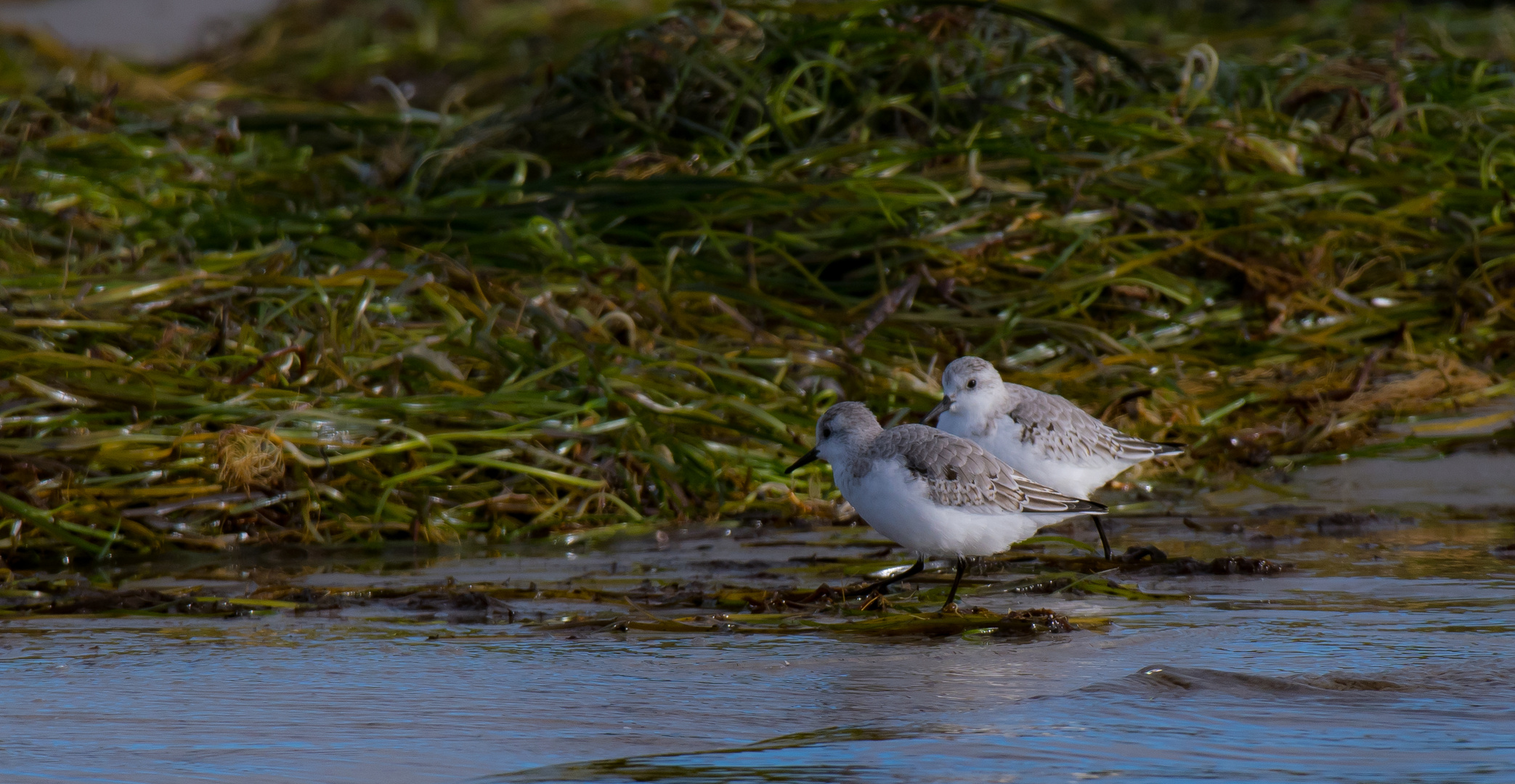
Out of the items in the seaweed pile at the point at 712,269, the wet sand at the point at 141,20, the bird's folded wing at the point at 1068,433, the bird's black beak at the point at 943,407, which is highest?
the wet sand at the point at 141,20

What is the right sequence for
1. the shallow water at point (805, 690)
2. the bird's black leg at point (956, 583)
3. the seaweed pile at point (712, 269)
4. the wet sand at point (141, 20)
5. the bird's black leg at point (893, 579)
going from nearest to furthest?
the shallow water at point (805, 690) < the bird's black leg at point (956, 583) < the bird's black leg at point (893, 579) < the seaweed pile at point (712, 269) < the wet sand at point (141, 20)

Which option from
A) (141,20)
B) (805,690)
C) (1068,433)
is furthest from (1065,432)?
(141,20)

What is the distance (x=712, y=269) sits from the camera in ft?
17.5

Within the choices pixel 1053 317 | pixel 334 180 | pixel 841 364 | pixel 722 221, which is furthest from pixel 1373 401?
pixel 334 180

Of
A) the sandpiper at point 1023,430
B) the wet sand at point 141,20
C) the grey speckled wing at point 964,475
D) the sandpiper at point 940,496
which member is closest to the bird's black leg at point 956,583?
the sandpiper at point 940,496

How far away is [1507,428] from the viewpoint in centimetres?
453

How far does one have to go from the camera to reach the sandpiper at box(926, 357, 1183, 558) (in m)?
3.82

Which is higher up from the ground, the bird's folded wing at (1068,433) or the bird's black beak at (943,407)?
the bird's black beak at (943,407)

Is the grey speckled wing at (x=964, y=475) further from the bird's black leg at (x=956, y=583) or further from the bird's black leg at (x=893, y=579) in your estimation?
the bird's black leg at (x=893, y=579)

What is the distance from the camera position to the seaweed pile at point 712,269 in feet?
13.7

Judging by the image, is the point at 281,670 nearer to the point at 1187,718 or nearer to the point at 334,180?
the point at 1187,718

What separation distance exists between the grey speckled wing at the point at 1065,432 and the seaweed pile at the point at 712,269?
0.68m

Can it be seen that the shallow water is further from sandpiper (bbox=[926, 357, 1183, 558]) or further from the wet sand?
the wet sand

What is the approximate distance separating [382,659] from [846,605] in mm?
921
